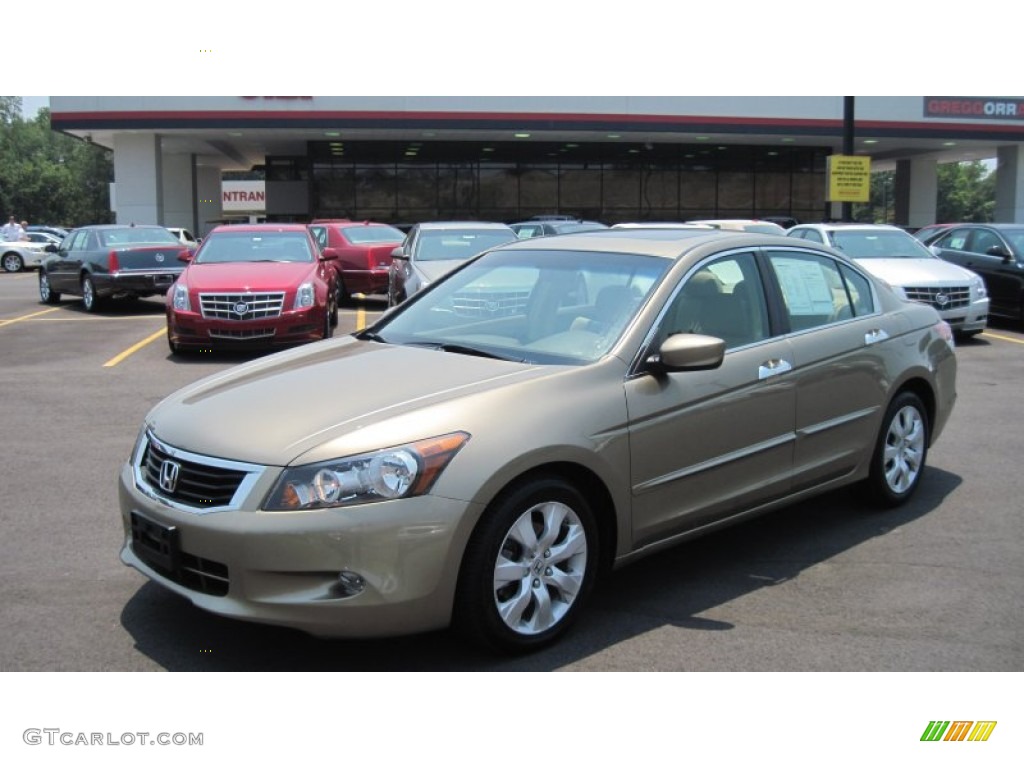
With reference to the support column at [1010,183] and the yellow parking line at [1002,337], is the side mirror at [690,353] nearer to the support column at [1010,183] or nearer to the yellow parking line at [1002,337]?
the yellow parking line at [1002,337]

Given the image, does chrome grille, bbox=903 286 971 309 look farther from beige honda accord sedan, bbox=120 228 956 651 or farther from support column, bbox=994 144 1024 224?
support column, bbox=994 144 1024 224

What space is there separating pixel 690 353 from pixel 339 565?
→ 1.75 m

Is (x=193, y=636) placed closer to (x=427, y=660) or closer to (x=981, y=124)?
(x=427, y=660)

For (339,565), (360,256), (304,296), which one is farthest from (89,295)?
(339,565)

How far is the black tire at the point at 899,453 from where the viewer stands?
5.84m

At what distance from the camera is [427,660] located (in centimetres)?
400

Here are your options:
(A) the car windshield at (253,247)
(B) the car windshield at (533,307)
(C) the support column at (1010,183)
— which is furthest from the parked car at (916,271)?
(C) the support column at (1010,183)

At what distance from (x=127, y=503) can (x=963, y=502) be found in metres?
4.76

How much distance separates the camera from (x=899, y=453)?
5965 mm

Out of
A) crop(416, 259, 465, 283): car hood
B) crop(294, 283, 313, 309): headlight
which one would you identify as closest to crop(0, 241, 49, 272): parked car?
crop(416, 259, 465, 283): car hood

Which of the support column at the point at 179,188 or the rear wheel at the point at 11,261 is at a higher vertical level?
the support column at the point at 179,188

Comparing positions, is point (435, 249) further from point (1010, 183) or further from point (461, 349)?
point (1010, 183)

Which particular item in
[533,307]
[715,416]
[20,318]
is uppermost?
[533,307]
